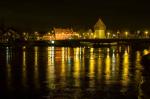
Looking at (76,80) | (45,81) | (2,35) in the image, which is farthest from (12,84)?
(2,35)

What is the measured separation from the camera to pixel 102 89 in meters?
25.9

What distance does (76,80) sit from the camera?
30922mm

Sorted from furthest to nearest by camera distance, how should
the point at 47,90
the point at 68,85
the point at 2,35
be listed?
the point at 2,35, the point at 68,85, the point at 47,90

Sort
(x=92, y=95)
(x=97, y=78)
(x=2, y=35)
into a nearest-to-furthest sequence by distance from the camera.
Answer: (x=92, y=95)
(x=97, y=78)
(x=2, y=35)

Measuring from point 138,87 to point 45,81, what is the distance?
683 cm

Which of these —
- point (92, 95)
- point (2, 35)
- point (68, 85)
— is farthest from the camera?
point (2, 35)

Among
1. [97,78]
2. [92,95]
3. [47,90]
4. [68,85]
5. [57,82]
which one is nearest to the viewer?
[92,95]

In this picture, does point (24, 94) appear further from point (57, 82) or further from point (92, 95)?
point (57, 82)

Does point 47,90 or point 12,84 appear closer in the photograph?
point 47,90

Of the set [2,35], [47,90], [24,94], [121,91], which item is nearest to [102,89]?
[121,91]

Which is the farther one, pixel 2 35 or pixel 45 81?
pixel 2 35

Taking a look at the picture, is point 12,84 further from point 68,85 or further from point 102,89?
point 102,89

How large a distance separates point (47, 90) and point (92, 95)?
3.08 meters

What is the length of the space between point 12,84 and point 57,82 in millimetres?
2982
